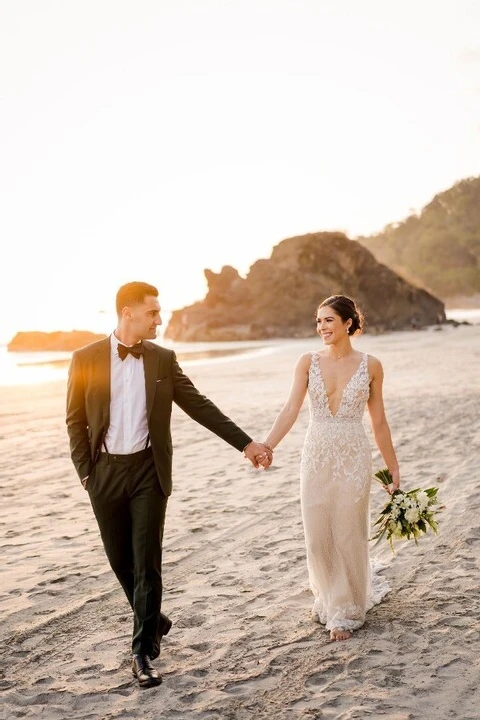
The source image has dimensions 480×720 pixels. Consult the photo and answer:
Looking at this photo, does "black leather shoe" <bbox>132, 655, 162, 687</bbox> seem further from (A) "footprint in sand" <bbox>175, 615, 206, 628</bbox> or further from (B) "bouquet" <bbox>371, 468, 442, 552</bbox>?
(B) "bouquet" <bbox>371, 468, 442, 552</bbox>

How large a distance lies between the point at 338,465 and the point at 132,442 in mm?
1416

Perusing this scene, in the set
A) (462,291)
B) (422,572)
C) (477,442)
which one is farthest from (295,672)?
(462,291)

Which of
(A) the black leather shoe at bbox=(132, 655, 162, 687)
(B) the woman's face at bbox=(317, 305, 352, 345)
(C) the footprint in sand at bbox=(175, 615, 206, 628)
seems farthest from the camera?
(C) the footprint in sand at bbox=(175, 615, 206, 628)

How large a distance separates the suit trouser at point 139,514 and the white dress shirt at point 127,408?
0.06 m

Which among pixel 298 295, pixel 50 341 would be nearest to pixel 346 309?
pixel 298 295

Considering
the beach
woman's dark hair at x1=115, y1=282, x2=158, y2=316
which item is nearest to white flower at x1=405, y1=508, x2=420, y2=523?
the beach

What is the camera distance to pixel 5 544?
6969 millimetres

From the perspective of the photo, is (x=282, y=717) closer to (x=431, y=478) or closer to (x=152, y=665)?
(x=152, y=665)

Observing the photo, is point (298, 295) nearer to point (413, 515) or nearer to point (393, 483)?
point (393, 483)

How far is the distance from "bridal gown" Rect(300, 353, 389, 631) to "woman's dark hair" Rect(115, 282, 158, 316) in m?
1.30

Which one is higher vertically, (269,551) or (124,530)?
(124,530)

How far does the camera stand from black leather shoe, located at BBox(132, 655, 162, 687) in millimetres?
4188

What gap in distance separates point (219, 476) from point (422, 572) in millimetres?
4100

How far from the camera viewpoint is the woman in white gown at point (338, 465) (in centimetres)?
485
